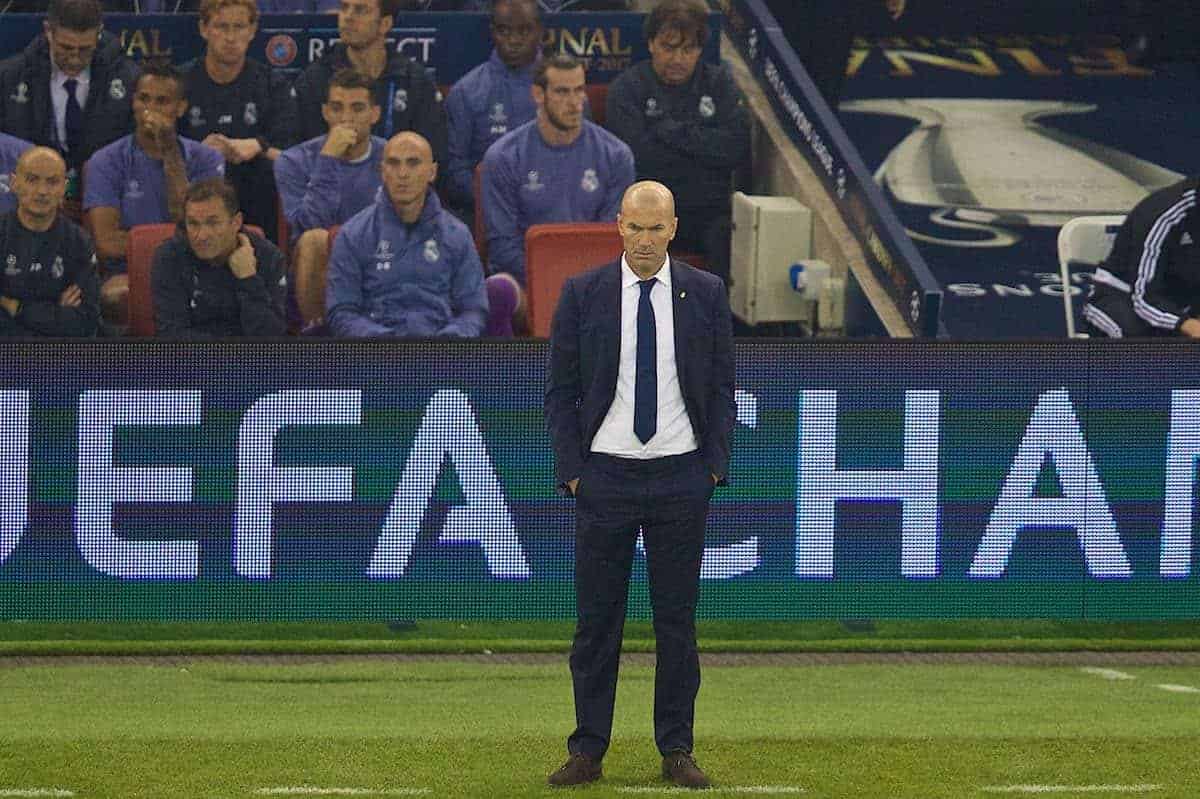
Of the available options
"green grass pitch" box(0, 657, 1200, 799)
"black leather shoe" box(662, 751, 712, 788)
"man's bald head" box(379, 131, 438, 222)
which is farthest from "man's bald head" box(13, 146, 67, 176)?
"black leather shoe" box(662, 751, 712, 788)

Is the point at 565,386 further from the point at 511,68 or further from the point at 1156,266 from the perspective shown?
the point at 511,68

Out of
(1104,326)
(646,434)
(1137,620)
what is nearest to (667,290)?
(646,434)

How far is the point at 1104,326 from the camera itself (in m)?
12.0

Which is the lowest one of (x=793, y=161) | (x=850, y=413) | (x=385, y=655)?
(x=385, y=655)

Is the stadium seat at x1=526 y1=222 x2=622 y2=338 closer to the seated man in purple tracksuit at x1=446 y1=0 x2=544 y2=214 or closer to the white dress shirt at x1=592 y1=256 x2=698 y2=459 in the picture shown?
the seated man in purple tracksuit at x1=446 y1=0 x2=544 y2=214

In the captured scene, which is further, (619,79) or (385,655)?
(619,79)

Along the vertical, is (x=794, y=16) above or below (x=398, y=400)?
above

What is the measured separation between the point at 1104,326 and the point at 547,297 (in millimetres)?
3078

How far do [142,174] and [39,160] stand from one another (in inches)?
54.3

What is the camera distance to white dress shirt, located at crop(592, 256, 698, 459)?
7.14 m

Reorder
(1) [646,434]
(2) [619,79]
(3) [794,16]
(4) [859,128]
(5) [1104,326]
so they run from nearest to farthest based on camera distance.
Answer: (1) [646,434], (5) [1104,326], (2) [619,79], (3) [794,16], (4) [859,128]

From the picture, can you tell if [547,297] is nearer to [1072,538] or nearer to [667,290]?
[1072,538]

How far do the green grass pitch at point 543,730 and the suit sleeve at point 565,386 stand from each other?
1.06m

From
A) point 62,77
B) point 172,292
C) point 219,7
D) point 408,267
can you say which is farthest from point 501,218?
point 62,77
